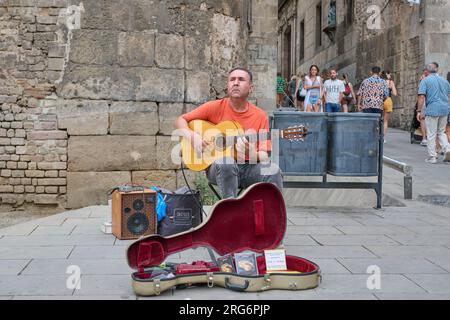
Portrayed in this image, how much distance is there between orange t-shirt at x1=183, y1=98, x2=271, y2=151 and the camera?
4684 mm

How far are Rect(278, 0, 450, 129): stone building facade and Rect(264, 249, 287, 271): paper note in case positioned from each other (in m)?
13.1

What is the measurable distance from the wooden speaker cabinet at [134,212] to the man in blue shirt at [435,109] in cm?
664

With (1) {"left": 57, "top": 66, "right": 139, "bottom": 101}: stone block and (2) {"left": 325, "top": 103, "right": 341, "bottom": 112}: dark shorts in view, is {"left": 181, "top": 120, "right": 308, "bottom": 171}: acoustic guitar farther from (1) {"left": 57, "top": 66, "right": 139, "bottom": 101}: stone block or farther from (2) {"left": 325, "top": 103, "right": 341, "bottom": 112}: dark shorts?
(2) {"left": 325, "top": 103, "right": 341, "bottom": 112}: dark shorts

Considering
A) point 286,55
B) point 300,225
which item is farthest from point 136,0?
point 286,55

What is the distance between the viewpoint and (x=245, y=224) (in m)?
4.03

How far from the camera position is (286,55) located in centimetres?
3753

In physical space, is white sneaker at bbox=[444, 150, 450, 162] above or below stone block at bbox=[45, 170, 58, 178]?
above

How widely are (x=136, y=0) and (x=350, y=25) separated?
1718 cm

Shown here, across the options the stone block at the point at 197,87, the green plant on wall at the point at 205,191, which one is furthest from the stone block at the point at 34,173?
the stone block at the point at 197,87

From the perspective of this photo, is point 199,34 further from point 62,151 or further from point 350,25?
point 350,25

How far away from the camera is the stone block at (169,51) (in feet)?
24.9

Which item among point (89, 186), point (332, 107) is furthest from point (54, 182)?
point (332, 107)

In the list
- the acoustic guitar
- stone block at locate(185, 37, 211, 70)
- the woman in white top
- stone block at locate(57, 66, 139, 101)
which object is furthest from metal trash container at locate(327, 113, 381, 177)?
the woman in white top

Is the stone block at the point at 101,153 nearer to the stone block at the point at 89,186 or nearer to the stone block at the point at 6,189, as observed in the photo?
the stone block at the point at 89,186
